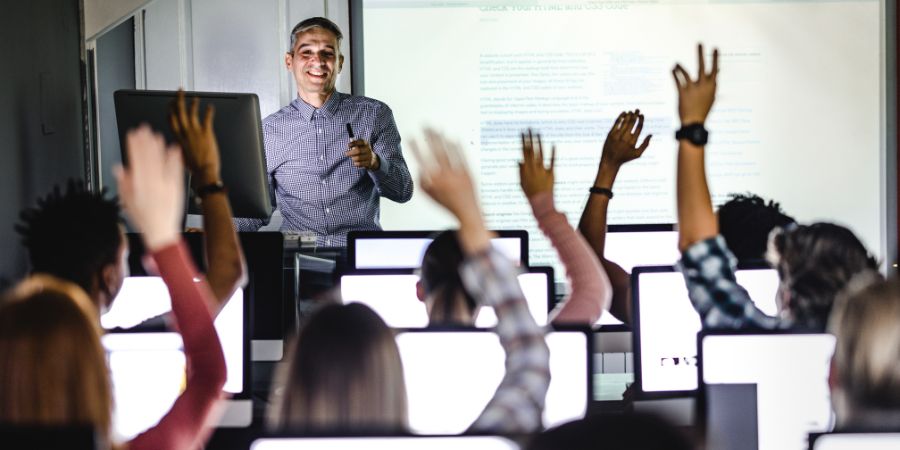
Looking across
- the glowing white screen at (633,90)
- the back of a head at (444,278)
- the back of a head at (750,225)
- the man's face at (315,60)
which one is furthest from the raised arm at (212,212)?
the glowing white screen at (633,90)

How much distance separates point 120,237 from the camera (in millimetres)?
2008

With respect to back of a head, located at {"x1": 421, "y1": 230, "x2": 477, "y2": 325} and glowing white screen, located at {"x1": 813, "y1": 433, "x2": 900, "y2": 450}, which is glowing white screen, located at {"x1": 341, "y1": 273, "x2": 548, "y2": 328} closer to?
back of a head, located at {"x1": 421, "y1": 230, "x2": 477, "y2": 325}

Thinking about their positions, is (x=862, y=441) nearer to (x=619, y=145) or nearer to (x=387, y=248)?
(x=619, y=145)

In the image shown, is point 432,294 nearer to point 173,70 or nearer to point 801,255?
point 801,255

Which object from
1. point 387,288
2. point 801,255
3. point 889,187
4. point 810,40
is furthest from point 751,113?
point 801,255

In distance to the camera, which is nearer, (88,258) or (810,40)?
(88,258)

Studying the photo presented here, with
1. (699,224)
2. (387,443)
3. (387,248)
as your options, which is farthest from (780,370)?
(387,248)

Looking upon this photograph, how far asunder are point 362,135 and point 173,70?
174 centimetres

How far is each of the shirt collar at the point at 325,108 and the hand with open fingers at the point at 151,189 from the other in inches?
132

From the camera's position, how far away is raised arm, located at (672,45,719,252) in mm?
2074

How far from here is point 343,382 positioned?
4.78 feet

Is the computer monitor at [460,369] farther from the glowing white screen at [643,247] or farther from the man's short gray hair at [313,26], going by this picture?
the man's short gray hair at [313,26]

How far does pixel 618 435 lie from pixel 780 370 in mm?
1269

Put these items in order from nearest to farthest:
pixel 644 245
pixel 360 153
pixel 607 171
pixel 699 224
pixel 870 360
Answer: pixel 870 360, pixel 699 224, pixel 607 171, pixel 644 245, pixel 360 153
